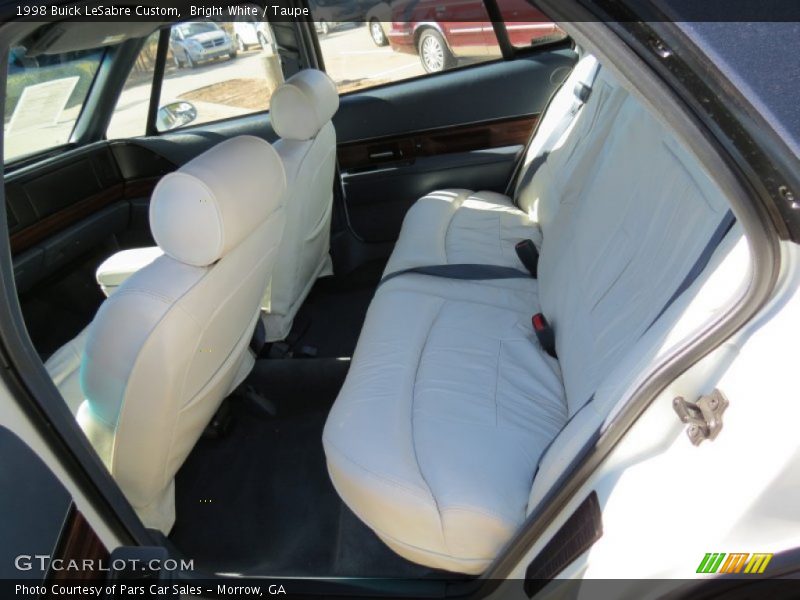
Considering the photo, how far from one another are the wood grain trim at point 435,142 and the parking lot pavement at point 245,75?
0.31 metres

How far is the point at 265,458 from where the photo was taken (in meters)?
1.73

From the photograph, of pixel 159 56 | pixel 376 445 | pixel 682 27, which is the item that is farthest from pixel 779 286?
pixel 159 56

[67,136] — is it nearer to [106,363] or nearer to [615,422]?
[106,363]

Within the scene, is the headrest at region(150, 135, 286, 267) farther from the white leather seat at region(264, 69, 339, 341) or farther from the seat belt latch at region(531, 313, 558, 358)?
the seat belt latch at region(531, 313, 558, 358)

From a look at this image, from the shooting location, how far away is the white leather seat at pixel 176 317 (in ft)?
3.57

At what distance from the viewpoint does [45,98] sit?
227 centimetres

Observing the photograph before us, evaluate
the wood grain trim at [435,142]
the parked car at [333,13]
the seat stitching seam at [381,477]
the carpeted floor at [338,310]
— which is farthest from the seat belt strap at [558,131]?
the seat stitching seam at [381,477]

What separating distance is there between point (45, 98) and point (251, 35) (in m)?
0.90

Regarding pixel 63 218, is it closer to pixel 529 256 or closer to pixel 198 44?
pixel 198 44

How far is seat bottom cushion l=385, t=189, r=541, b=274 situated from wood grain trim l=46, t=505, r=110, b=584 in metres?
1.18

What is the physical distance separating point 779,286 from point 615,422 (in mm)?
288

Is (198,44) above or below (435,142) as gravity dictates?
above

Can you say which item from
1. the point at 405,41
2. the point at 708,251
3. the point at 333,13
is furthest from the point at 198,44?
the point at 708,251

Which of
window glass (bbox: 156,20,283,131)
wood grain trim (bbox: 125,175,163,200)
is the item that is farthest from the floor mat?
window glass (bbox: 156,20,283,131)
